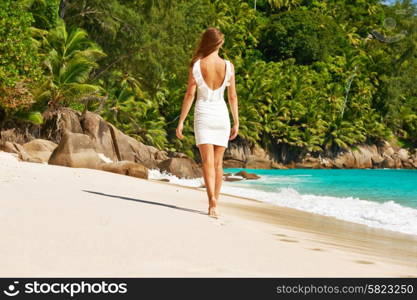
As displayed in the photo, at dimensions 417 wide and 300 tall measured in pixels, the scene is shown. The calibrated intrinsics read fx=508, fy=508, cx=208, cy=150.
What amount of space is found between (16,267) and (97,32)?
2725cm

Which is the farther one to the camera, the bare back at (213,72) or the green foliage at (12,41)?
the green foliage at (12,41)

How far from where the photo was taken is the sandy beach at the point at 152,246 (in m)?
2.80

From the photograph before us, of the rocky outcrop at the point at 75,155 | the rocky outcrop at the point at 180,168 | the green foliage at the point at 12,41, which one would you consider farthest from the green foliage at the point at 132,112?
the rocky outcrop at the point at 75,155

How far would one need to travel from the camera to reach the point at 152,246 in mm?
3371

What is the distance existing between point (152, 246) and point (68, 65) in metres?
20.7

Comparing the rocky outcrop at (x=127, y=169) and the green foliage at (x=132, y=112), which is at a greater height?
the green foliage at (x=132, y=112)

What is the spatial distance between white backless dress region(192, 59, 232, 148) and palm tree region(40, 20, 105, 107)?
16.6 meters

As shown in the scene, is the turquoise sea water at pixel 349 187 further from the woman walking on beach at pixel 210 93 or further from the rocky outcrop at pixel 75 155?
the woman walking on beach at pixel 210 93

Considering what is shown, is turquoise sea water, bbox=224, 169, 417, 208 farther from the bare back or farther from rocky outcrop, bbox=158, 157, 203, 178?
the bare back

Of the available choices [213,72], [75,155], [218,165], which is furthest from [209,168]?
[75,155]

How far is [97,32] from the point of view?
2836cm

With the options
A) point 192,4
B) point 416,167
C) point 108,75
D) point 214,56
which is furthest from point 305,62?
point 214,56

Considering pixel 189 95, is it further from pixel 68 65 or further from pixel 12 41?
pixel 68 65

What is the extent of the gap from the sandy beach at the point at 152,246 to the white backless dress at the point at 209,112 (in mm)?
853
